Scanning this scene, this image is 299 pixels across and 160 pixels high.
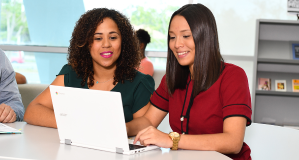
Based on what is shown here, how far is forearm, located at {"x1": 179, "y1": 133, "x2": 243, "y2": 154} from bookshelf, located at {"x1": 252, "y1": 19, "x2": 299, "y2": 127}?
3.10 metres

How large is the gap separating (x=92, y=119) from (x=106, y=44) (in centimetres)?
74

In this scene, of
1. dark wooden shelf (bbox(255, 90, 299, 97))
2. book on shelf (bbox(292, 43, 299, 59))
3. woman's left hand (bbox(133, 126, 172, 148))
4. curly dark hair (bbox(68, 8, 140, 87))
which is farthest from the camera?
→ book on shelf (bbox(292, 43, 299, 59))

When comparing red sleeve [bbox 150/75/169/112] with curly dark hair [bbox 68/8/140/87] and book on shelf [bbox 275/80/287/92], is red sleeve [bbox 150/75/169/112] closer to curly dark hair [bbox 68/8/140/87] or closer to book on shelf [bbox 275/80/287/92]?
curly dark hair [bbox 68/8/140/87]

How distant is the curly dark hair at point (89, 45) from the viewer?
1.76 meters

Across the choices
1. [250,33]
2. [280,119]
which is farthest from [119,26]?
[250,33]

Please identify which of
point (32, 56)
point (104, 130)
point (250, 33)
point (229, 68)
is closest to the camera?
point (104, 130)

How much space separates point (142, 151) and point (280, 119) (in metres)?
3.58

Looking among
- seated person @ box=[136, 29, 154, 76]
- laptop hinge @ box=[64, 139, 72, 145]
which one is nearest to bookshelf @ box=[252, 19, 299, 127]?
seated person @ box=[136, 29, 154, 76]

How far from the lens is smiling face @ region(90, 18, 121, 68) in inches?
67.3

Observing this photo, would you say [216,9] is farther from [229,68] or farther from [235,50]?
[229,68]

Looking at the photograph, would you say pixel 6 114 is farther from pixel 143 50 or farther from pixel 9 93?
pixel 143 50

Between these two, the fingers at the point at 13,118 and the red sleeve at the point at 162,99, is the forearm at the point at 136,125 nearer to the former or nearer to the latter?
the red sleeve at the point at 162,99

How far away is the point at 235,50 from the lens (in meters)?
4.88

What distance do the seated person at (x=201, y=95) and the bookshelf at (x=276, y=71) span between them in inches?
114
